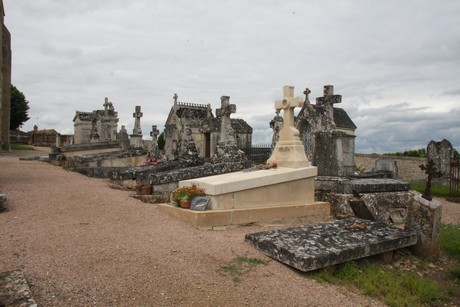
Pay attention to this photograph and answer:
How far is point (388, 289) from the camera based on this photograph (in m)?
4.52

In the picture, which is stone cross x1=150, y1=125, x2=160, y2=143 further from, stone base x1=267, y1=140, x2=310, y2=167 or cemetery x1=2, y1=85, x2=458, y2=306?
→ stone base x1=267, y1=140, x2=310, y2=167

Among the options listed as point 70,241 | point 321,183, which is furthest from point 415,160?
Answer: point 70,241

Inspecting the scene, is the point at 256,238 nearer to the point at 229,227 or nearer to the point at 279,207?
the point at 229,227

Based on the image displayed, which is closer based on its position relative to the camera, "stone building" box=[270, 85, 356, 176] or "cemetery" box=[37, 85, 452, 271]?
"cemetery" box=[37, 85, 452, 271]

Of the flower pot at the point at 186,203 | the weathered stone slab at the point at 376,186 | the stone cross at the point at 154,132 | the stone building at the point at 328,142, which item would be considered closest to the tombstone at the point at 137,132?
the stone cross at the point at 154,132

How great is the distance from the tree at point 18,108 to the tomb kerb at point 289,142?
130ft

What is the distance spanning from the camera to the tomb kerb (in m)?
8.36

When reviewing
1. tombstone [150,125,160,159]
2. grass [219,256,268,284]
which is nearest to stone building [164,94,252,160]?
tombstone [150,125,160,159]

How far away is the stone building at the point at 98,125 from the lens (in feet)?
89.3

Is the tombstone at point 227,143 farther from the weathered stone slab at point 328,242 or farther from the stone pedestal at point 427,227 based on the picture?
the stone pedestal at point 427,227

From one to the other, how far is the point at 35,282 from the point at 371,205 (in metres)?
7.12

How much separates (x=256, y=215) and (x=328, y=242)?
6.94 ft

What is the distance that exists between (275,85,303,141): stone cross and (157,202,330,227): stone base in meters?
1.93

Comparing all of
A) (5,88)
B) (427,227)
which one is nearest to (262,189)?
(427,227)
